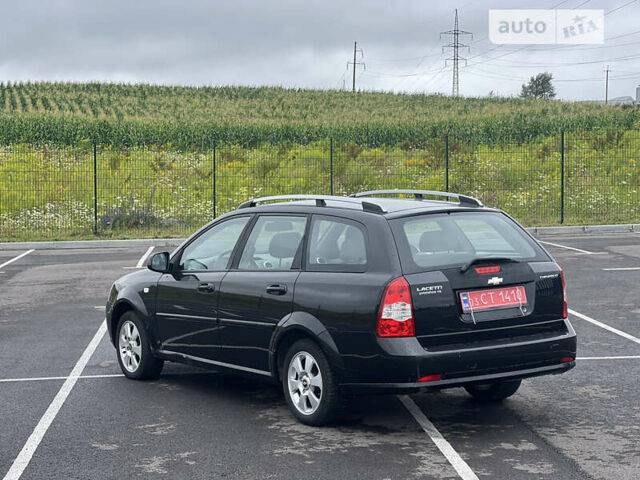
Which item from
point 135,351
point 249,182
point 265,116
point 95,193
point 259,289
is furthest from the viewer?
point 265,116

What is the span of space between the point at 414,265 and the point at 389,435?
1127mm

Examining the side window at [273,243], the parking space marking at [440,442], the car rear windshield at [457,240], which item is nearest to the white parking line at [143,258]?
the side window at [273,243]

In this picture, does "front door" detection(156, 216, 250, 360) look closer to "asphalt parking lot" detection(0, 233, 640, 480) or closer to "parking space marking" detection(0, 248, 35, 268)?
"asphalt parking lot" detection(0, 233, 640, 480)

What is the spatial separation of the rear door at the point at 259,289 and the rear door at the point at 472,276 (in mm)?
914

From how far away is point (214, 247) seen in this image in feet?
25.6

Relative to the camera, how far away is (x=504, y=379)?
624cm

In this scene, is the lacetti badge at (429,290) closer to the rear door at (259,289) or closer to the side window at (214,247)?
the rear door at (259,289)

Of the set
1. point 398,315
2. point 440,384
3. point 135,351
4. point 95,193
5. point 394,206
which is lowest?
point 135,351

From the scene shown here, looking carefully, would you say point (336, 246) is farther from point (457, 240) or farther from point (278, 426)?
point (278, 426)

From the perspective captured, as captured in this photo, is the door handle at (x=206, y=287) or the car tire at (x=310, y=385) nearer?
the car tire at (x=310, y=385)

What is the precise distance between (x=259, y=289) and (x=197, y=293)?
0.81 metres

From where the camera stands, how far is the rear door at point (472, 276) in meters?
6.05

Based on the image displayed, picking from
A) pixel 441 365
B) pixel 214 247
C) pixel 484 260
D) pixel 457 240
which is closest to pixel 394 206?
pixel 457 240

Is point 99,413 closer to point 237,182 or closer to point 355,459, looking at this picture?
point 355,459
